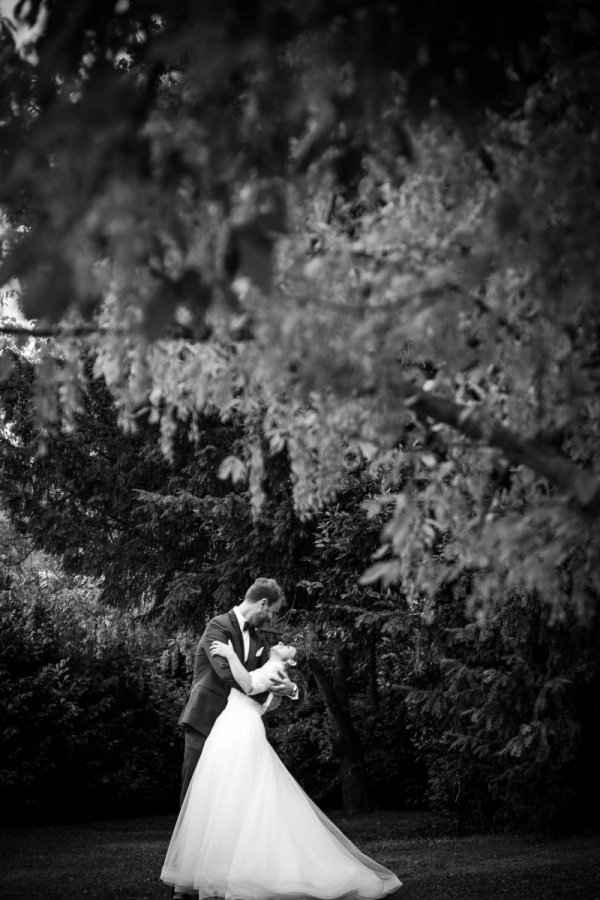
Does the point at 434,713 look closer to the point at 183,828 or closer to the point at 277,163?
the point at 183,828

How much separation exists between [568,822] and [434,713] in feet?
4.58

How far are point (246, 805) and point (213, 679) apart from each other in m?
0.84

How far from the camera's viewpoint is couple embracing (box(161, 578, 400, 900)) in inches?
207

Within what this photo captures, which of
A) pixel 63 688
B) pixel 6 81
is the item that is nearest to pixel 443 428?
pixel 6 81

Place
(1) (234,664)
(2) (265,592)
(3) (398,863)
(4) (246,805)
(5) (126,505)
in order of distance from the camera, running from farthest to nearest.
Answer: (5) (126,505) → (3) (398,863) → (2) (265,592) → (1) (234,664) → (4) (246,805)

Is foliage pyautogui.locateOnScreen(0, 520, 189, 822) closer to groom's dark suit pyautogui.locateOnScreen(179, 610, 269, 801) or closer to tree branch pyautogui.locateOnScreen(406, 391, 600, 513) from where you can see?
groom's dark suit pyautogui.locateOnScreen(179, 610, 269, 801)

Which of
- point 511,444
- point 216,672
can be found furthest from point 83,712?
point 511,444

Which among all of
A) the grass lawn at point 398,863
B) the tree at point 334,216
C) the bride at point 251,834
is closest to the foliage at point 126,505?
the grass lawn at point 398,863

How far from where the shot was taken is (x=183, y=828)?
5523 millimetres

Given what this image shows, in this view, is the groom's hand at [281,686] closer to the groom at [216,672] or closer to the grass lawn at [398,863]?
the groom at [216,672]

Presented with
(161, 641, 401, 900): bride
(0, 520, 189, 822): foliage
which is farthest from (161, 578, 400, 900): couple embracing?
(0, 520, 189, 822): foliage

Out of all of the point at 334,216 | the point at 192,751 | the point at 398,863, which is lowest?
the point at 398,863

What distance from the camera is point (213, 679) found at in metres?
6.04

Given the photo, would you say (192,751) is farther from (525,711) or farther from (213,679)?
(525,711)
